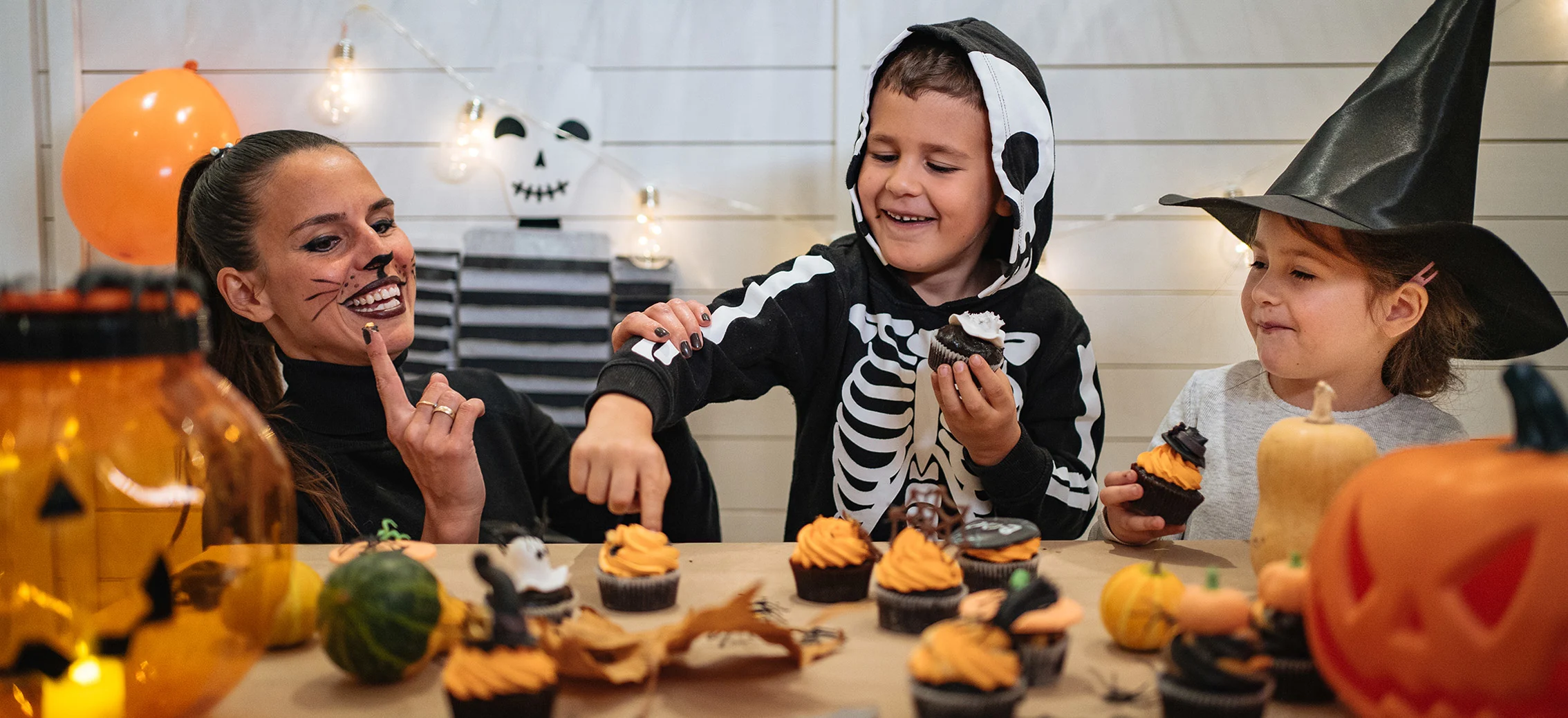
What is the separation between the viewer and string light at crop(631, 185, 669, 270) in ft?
8.52

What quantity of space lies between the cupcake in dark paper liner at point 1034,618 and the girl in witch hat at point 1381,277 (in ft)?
1.54

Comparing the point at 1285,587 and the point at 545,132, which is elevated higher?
the point at 545,132

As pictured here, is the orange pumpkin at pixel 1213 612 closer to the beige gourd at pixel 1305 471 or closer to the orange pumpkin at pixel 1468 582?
the orange pumpkin at pixel 1468 582

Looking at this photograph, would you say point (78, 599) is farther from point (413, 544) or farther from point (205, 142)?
point (205, 142)

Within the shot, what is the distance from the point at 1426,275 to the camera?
1.46 meters

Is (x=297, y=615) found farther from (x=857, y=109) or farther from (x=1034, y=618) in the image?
(x=857, y=109)

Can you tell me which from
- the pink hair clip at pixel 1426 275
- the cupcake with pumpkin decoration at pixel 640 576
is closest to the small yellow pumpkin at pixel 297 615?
the cupcake with pumpkin decoration at pixel 640 576

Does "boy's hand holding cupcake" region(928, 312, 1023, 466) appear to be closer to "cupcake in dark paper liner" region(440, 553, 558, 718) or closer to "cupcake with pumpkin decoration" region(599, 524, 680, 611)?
"cupcake with pumpkin decoration" region(599, 524, 680, 611)

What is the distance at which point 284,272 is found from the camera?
164 centimetres

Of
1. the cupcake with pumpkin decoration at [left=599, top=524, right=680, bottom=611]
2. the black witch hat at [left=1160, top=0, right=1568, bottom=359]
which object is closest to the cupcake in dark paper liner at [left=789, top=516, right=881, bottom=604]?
the cupcake with pumpkin decoration at [left=599, top=524, right=680, bottom=611]

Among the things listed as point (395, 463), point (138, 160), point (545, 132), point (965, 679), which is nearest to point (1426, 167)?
point (965, 679)

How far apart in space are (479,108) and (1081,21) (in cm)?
159

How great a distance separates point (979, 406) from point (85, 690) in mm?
1084

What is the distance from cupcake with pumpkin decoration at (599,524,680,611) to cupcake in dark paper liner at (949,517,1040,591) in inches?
11.5
